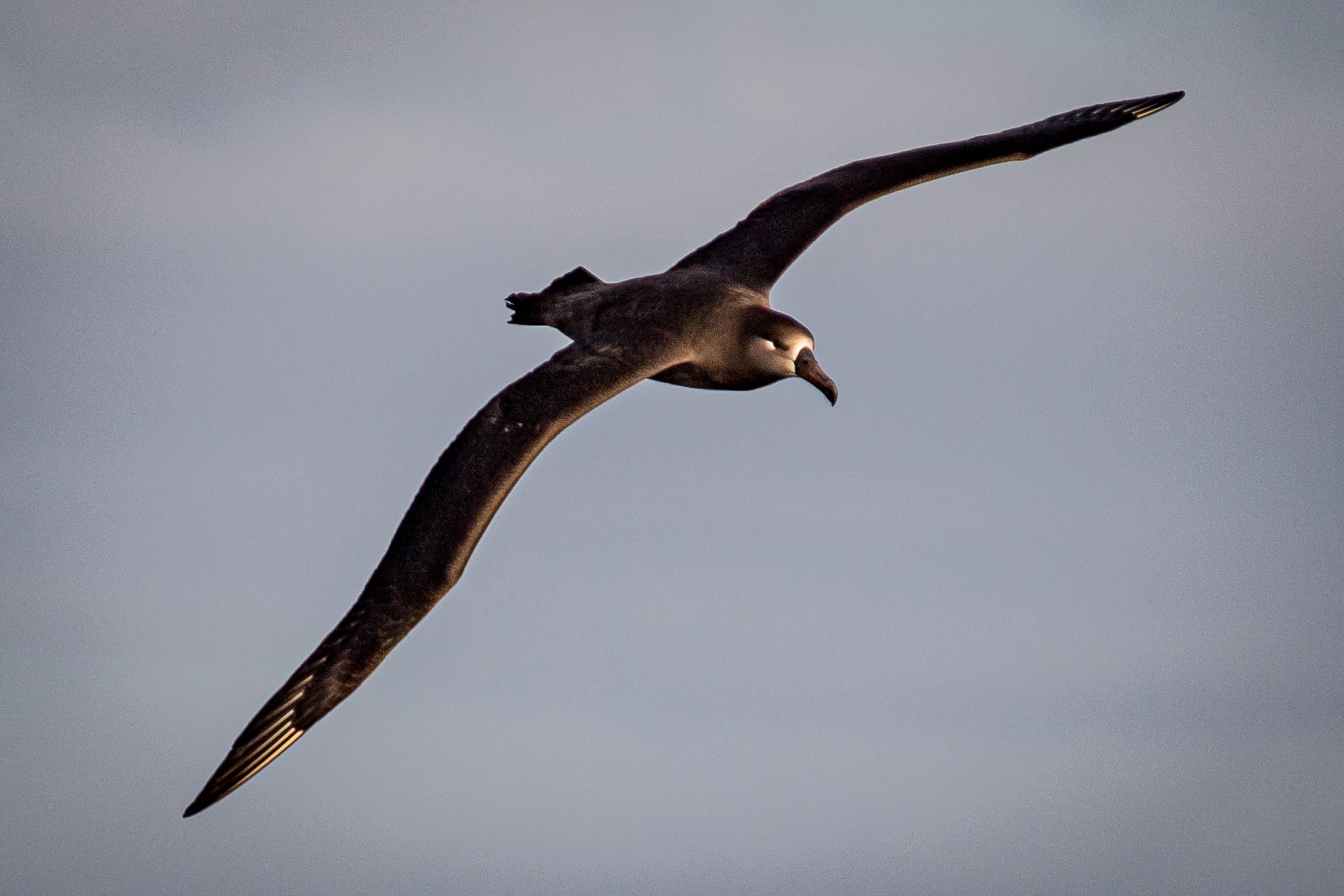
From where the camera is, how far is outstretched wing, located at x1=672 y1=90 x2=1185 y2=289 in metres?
19.5

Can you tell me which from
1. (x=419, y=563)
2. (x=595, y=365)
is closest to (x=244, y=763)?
(x=419, y=563)

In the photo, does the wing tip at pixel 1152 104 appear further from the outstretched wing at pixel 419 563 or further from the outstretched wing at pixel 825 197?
the outstretched wing at pixel 419 563

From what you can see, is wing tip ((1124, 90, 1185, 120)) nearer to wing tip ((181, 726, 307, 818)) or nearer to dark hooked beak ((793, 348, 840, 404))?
dark hooked beak ((793, 348, 840, 404))

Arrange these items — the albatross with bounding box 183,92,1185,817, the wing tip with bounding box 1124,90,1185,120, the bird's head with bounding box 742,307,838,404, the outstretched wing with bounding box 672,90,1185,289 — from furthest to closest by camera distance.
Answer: the wing tip with bounding box 1124,90,1185,120 < the outstretched wing with bounding box 672,90,1185,289 < the bird's head with bounding box 742,307,838,404 < the albatross with bounding box 183,92,1185,817

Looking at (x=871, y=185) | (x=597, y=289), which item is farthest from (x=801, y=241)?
(x=597, y=289)

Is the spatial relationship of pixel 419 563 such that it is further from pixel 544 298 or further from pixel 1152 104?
pixel 1152 104

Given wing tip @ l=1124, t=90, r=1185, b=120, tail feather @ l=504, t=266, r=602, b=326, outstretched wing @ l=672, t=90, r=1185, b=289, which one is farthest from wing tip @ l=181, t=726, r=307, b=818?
wing tip @ l=1124, t=90, r=1185, b=120

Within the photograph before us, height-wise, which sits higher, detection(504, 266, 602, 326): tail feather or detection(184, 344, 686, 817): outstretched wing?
detection(504, 266, 602, 326): tail feather

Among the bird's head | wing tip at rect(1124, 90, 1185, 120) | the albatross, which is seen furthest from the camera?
wing tip at rect(1124, 90, 1185, 120)

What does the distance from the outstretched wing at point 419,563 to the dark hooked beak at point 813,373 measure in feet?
9.09

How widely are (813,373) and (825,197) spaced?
3223 mm

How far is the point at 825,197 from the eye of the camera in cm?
2023

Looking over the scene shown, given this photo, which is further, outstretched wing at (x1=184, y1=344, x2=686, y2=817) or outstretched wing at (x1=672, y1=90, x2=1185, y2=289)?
outstretched wing at (x1=672, y1=90, x2=1185, y2=289)

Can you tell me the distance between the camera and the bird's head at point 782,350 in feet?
58.4
